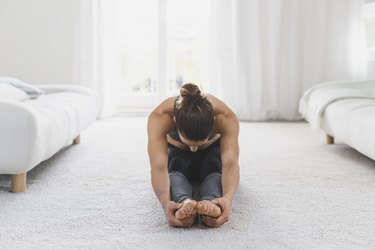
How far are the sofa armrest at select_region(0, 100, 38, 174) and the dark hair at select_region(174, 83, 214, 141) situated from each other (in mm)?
637

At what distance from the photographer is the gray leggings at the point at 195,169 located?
192 cm

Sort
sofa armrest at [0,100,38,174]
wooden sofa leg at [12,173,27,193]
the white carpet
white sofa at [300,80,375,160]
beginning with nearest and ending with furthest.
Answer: the white carpet → sofa armrest at [0,100,38,174] → wooden sofa leg at [12,173,27,193] → white sofa at [300,80,375,160]

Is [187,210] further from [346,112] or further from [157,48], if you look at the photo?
[157,48]

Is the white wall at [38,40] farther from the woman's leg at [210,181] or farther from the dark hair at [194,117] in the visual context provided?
the dark hair at [194,117]

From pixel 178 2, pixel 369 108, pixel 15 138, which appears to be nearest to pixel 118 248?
pixel 15 138

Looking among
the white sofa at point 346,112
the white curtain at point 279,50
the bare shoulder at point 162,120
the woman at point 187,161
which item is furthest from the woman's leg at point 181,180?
the white curtain at point 279,50

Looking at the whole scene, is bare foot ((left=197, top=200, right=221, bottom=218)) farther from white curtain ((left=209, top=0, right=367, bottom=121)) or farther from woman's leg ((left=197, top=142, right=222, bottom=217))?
white curtain ((left=209, top=0, right=367, bottom=121))

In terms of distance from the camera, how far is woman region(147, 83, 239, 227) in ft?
5.51

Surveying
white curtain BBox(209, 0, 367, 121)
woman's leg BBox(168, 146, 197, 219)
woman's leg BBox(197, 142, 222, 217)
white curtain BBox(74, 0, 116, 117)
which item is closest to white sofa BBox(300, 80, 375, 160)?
woman's leg BBox(197, 142, 222, 217)

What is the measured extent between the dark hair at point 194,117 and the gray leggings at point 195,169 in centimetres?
26

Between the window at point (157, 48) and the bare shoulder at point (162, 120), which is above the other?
the window at point (157, 48)

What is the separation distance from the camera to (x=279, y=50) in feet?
15.4

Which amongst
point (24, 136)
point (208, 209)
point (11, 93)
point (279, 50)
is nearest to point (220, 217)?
point (208, 209)

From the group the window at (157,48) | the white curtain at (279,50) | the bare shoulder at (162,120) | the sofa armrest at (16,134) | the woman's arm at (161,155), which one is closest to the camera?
the woman's arm at (161,155)
